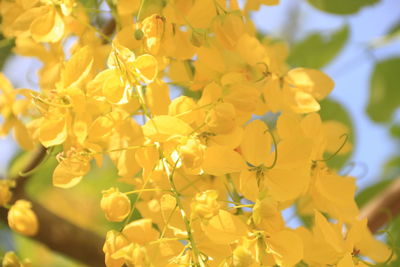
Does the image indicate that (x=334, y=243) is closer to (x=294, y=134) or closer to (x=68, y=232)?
(x=294, y=134)

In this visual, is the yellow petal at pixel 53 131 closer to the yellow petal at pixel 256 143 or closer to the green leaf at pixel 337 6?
the yellow petal at pixel 256 143

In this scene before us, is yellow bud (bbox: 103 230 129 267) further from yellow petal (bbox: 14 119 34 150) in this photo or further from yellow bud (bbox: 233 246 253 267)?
yellow petal (bbox: 14 119 34 150)

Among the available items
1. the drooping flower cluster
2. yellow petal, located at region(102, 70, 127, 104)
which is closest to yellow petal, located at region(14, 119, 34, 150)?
the drooping flower cluster

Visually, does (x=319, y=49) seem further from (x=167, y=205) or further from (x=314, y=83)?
(x=167, y=205)

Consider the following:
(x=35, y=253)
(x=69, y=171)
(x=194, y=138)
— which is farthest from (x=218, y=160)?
(x=35, y=253)

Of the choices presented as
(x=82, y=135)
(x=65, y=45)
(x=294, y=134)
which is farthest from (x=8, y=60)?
(x=294, y=134)
